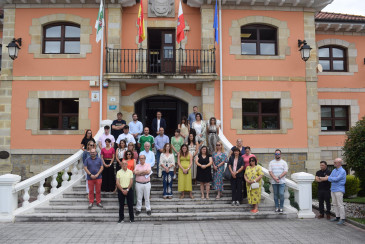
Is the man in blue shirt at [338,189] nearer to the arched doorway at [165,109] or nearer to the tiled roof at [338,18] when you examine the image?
the arched doorway at [165,109]

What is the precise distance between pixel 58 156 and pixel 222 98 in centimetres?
677

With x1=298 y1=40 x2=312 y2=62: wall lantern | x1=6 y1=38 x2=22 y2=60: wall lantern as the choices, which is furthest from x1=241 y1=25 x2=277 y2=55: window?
x1=6 y1=38 x2=22 y2=60: wall lantern

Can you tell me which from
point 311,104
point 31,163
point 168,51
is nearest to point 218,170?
point 311,104

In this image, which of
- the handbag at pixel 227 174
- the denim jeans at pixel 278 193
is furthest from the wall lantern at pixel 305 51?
the handbag at pixel 227 174

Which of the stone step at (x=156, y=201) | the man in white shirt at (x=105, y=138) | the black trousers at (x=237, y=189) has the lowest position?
the stone step at (x=156, y=201)

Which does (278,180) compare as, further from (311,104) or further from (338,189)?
(311,104)

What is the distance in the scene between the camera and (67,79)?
39.5ft

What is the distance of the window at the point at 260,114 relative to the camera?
12.6 metres

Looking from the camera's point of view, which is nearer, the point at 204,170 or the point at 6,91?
the point at 204,170

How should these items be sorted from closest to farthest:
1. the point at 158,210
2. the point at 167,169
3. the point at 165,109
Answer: the point at 158,210 < the point at 167,169 < the point at 165,109

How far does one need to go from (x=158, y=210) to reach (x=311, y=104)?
792 centimetres

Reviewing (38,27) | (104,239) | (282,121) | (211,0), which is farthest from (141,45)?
(104,239)

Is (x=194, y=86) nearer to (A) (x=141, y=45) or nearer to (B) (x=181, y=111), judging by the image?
(B) (x=181, y=111)

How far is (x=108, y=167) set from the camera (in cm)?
856
